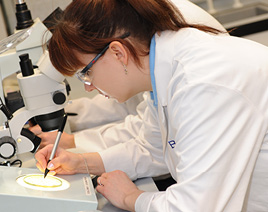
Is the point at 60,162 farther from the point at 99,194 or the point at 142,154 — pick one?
the point at 142,154

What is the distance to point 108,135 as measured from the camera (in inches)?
73.9

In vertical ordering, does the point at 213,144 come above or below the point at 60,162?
above

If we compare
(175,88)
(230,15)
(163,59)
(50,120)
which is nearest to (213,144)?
(175,88)

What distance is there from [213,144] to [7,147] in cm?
82

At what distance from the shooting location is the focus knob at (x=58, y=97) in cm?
146

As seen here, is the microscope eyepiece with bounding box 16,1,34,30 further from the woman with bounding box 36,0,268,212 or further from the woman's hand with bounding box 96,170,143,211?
the woman's hand with bounding box 96,170,143,211

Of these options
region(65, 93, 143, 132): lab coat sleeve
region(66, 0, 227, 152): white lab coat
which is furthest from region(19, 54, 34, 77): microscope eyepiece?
region(65, 93, 143, 132): lab coat sleeve

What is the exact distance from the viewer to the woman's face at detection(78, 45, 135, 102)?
1.33 metres

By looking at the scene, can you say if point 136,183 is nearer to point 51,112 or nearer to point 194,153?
point 51,112

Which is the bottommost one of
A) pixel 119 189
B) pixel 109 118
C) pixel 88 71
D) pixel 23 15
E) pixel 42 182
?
pixel 109 118

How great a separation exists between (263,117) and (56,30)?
721 mm

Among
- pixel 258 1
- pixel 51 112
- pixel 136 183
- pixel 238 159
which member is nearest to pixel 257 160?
pixel 238 159

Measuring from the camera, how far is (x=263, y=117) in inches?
44.4

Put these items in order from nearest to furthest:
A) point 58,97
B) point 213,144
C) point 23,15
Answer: point 213,144, point 58,97, point 23,15
